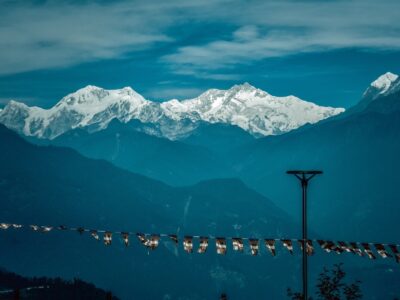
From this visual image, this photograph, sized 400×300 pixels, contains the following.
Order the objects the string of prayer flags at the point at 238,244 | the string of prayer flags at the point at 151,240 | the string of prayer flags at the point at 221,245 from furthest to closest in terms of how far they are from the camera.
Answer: the string of prayer flags at the point at 151,240 < the string of prayer flags at the point at 238,244 < the string of prayer flags at the point at 221,245

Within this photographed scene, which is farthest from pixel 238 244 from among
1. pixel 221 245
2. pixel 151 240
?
pixel 151 240

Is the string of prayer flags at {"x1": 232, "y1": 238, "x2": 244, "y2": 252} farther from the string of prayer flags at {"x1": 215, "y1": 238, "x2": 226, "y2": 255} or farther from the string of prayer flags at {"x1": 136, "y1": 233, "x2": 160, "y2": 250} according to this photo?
the string of prayer flags at {"x1": 136, "y1": 233, "x2": 160, "y2": 250}

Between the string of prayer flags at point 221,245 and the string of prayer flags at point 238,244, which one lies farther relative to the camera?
the string of prayer flags at point 238,244

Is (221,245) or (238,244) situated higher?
(238,244)

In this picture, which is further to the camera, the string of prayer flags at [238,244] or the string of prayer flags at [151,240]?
the string of prayer flags at [151,240]

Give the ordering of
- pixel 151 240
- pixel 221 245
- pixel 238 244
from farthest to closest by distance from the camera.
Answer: pixel 151 240 → pixel 238 244 → pixel 221 245

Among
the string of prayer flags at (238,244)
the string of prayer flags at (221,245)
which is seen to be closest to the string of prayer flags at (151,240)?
the string of prayer flags at (221,245)

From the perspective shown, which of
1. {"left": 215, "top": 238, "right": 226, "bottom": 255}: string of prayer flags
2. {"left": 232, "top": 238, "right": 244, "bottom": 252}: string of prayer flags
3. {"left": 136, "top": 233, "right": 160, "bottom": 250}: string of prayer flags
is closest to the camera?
{"left": 215, "top": 238, "right": 226, "bottom": 255}: string of prayer flags

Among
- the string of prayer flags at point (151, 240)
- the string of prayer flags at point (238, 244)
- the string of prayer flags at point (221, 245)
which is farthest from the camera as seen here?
the string of prayer flags at point (151, 240)

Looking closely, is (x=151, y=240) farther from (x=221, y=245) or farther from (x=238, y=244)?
(x=238, y=244)

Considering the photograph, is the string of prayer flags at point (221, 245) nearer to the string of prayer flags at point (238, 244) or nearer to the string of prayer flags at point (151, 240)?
the string of prayer flags at point (238, 244)

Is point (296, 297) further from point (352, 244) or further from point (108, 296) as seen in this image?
point (108, 296)

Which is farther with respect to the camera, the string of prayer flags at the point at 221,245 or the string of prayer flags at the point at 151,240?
the string of prayer flags at the point at 151,240

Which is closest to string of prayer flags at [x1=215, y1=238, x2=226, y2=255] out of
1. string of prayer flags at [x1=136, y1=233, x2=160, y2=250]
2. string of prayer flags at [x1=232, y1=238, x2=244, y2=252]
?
string of prayer flags at [x1=232, y1=238, x2=244, y2=252]
